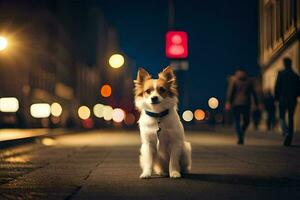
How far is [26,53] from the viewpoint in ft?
217

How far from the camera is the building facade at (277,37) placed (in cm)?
3519

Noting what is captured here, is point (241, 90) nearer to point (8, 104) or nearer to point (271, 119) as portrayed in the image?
point (271, 119)

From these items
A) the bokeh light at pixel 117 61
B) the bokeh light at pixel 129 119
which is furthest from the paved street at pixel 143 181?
the bokeh light at pixel 129 119

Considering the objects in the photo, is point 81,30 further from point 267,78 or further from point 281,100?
point 281,100

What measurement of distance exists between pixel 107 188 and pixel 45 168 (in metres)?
3.71

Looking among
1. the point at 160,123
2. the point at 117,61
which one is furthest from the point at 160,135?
the point at 117,61

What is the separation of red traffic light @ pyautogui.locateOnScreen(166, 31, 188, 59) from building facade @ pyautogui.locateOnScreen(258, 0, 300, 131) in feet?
20.1

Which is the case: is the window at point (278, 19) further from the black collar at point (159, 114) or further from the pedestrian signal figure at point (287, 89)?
the black collar at point (159, 114)

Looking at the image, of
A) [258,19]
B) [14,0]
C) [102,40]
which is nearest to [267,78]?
[258,19]

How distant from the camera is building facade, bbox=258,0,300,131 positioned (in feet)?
115

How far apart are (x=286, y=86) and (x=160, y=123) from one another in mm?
9115

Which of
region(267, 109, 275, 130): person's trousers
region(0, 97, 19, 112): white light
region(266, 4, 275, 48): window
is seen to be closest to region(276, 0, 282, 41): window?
region(266, 4, 275, 48): window

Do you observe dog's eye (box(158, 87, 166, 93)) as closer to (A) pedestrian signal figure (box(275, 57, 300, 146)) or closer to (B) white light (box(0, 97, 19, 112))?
(A) pedestrian signal figure (box(275, 57, 300, 146))

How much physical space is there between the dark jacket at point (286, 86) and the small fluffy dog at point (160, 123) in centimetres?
862
